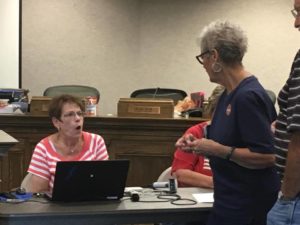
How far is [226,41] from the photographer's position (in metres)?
2.21

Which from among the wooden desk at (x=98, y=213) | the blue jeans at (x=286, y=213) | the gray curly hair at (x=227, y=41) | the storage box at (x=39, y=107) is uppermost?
the gray curly hair at (x=227, y=41)

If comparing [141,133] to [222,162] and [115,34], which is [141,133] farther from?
[115,34]

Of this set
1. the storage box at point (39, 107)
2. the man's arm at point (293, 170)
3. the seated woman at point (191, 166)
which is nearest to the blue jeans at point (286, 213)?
the man's arm at point (293, 170)

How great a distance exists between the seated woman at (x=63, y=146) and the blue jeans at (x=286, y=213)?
148cm

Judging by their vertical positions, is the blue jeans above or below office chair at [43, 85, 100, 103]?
below

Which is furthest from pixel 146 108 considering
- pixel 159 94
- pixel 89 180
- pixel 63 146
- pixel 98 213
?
pixel 98 213

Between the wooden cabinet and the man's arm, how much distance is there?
2.67 m

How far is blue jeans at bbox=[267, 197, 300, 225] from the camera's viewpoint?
1660 millimetres

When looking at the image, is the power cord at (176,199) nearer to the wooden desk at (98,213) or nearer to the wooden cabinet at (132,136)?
the wooden desk at (98,213)

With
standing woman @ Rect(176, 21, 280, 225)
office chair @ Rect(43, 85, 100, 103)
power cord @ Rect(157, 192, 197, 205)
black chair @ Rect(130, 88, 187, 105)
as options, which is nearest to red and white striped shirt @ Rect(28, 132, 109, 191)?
power cord @ Rect(157, 192, 197, 205)

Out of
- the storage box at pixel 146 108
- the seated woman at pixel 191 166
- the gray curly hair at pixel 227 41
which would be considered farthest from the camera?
the storage box at pixel 146 108

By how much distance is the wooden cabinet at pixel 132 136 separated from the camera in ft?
14.2

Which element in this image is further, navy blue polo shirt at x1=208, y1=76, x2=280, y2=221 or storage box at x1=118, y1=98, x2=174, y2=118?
storage box at x1=118, y1=98, x2=174, y2=118

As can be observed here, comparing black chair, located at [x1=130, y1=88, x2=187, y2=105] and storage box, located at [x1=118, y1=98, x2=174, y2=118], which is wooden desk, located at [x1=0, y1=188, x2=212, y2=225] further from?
black chair, located at [x1=130, y1=88, x2=187, y2=105]
